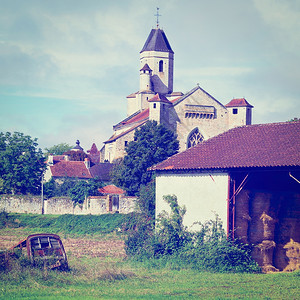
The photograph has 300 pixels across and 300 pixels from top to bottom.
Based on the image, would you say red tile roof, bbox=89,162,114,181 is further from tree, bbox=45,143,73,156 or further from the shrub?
tree, bbox=45,143,73,156

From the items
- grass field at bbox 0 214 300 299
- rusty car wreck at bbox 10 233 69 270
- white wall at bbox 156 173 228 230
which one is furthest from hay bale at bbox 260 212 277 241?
rusty car wreck at bbox 10 233 69 270

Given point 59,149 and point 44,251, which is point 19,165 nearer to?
point 44,251

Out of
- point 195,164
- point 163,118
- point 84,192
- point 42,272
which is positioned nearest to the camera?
point 42,272

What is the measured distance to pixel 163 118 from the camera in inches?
2680

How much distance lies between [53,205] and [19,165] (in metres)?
6.45

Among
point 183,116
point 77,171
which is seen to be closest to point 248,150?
point 183,116

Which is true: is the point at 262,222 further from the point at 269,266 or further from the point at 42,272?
the point at 42,272

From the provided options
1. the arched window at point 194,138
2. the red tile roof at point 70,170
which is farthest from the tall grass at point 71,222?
the arched window at point 194,138

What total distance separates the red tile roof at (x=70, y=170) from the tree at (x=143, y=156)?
638 inches

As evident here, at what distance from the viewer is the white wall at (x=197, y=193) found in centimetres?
2948

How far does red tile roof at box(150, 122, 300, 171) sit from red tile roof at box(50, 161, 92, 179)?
39542 mm

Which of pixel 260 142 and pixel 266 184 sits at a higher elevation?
pixel 260 142

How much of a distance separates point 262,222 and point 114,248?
969cm

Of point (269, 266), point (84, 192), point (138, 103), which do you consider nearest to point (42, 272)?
point (269, 266)
